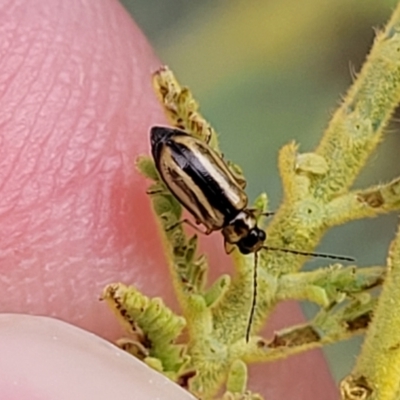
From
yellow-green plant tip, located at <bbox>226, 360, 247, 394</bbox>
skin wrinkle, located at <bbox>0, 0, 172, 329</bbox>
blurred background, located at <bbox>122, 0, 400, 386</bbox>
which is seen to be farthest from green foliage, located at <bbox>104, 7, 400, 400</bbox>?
blurred background, located at <bbox>122, 0, 400, 386</bbox>

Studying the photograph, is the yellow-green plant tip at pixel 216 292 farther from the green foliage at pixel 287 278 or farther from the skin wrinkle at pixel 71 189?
the skin wrinkle at pixel 71 189

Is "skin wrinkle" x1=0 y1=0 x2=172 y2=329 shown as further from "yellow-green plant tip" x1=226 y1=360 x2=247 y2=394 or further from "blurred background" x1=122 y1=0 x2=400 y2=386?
"blurred background" x1=122 y1=0 x2=400 y2=386

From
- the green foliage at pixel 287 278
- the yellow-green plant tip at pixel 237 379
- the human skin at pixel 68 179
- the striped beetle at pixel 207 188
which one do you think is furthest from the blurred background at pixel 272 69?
the yellow-green plant tip at pixel 237 379

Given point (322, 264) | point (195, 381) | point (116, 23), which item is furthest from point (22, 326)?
point (322, 264)

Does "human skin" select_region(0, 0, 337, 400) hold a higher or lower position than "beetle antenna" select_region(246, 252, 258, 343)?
higher

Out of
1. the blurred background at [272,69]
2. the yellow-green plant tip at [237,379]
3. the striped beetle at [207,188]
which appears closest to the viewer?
the yellow-green plant tip at [237,379]
